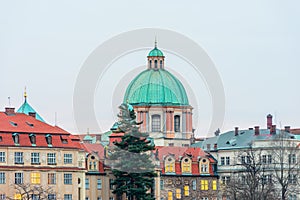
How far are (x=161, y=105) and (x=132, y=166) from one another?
39.9 m

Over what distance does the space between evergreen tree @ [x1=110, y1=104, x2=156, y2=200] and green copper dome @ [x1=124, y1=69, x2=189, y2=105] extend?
32776mm

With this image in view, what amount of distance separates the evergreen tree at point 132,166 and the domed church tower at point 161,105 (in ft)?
105

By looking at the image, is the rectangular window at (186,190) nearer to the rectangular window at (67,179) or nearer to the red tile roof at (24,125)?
the rectangular window at (67,179)

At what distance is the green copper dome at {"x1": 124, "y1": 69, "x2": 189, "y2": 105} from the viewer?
173 meters

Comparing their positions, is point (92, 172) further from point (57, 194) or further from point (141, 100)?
point (141, 100)

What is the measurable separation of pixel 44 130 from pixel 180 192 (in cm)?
2300

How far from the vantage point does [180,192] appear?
5950 inches

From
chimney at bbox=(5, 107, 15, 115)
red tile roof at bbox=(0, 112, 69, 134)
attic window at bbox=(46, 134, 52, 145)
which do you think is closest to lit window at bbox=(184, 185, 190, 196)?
red tile roof at bbox=(0, 112, 69, 134)

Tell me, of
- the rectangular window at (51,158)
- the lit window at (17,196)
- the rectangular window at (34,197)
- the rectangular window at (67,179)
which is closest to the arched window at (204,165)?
the rectangular window at (67,179)

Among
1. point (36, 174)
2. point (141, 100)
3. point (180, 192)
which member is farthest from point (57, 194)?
point (141, 100)

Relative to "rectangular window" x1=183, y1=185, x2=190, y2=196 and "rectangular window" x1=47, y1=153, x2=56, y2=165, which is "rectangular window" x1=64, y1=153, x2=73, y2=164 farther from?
"rectangular window" x1=183, y1=185, x2=190, y2=196

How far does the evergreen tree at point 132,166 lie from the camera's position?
135000 millimetres

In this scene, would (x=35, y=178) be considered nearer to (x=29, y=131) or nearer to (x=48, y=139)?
(x=48, y=139)

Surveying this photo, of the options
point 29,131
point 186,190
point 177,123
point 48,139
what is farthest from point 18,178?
point 177,123
